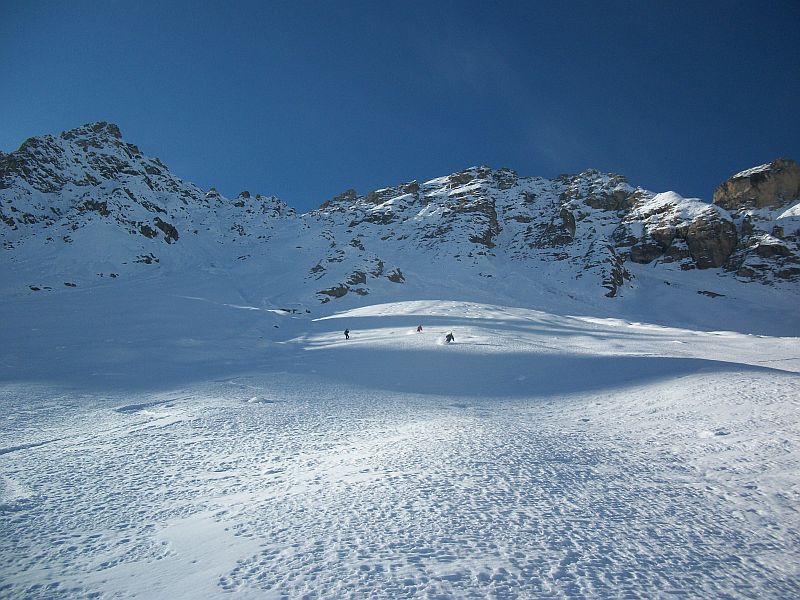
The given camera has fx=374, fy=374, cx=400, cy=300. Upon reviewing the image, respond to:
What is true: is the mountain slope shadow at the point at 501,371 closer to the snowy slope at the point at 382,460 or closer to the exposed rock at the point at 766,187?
the snowy slope at the point at 382,460

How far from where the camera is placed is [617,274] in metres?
64.0

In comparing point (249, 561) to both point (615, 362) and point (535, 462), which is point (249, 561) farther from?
point (615, 362)

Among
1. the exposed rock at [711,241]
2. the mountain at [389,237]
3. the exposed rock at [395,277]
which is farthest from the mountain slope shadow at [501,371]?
the exposed rock at [711,241]

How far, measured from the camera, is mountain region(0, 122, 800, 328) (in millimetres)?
48156

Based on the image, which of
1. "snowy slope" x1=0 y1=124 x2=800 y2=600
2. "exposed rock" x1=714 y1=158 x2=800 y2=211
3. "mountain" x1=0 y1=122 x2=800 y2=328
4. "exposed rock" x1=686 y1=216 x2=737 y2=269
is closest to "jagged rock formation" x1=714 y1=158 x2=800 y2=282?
"exposed rock" x1=714 y1=158 x2=800 y2=211

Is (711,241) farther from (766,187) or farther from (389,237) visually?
(389,237)

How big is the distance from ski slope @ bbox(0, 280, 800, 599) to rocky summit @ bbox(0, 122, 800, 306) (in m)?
35.8

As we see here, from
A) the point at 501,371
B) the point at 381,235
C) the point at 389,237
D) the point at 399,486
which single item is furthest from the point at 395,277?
the point at 399,486

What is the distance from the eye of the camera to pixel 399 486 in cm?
475

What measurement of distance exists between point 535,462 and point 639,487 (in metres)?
1.30

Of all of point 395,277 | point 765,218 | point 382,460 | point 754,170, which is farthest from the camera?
point 754,170

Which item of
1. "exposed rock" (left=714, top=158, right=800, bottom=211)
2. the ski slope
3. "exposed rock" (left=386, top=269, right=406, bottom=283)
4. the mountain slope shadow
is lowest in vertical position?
the ski slope

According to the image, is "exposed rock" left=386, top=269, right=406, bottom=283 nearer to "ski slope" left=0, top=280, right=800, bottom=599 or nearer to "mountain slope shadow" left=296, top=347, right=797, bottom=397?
"mountain slope shadow" left=296, top=347, right=797, bottom=397

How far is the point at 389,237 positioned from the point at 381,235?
260 centimetres
